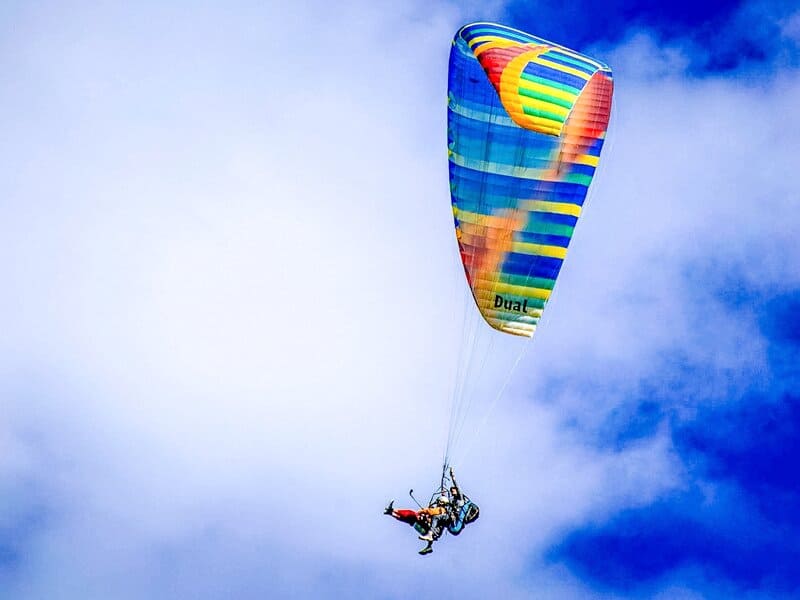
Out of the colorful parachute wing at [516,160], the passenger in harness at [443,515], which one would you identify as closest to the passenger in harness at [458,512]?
the passenger in harness at [443,515]

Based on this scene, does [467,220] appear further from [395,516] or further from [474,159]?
[395,516]

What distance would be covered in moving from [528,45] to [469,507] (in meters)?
11.0

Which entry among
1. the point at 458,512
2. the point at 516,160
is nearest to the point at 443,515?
the point at 458,512

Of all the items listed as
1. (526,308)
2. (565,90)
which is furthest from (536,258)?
(565,90)

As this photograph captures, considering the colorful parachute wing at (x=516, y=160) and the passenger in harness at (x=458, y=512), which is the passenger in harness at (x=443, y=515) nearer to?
the passenger in harness at (x=458, y=512)

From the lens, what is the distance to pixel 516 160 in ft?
105

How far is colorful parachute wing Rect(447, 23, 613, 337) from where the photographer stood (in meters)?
31.9

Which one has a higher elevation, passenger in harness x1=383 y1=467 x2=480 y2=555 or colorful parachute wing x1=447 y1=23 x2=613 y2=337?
colorful parachute wing x1=447 y1=23 x2=613 y2=337

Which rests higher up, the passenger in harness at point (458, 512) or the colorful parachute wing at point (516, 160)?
the colorful parachute wing at point (516, 160)

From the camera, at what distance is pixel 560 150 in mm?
31969

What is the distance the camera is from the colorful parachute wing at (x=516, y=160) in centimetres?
3188

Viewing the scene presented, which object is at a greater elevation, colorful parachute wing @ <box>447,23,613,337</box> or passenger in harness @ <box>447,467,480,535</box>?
colorful parachute wing @ <box>447,23,613,337</box>

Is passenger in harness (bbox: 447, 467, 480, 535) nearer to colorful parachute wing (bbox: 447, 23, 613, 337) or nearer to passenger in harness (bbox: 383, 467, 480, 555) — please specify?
passenger in harness (bbox: 383, 467, 480, 555)

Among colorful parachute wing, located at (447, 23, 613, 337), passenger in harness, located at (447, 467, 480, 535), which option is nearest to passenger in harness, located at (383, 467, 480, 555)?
passenger in harness, located at (447, 467, 480, 535)
